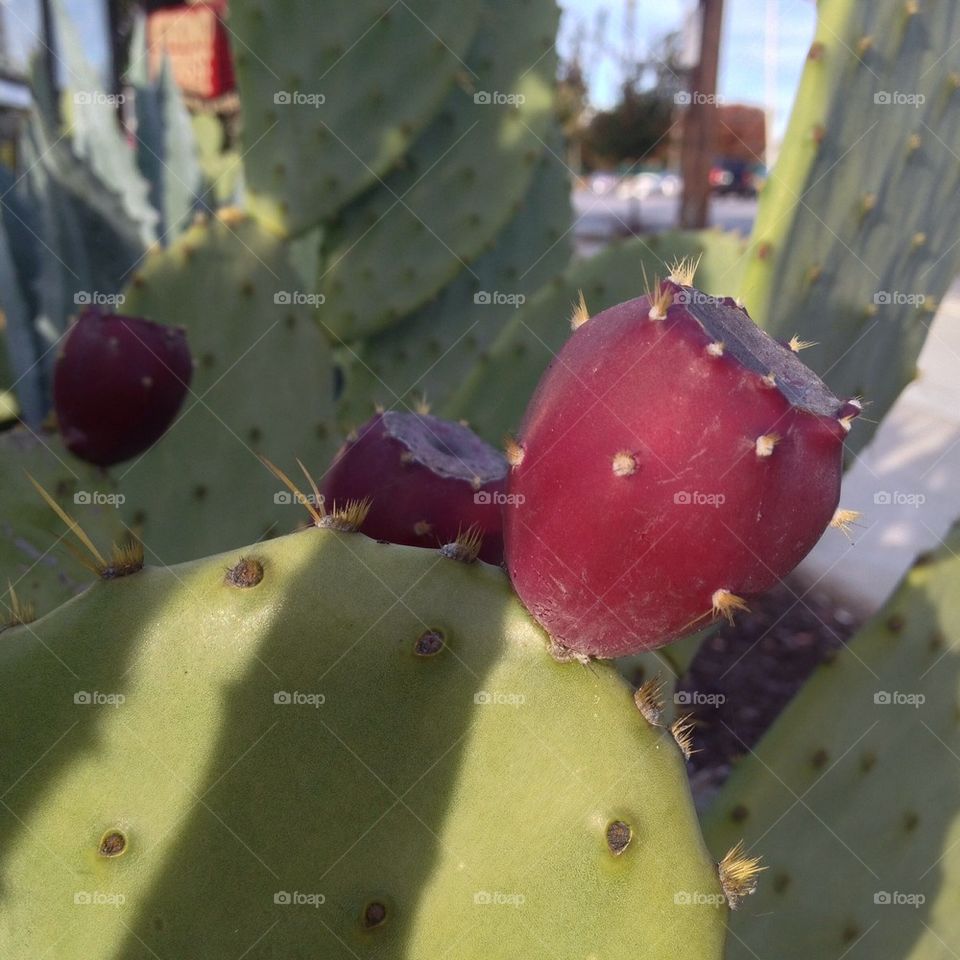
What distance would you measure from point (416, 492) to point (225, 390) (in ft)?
3.10

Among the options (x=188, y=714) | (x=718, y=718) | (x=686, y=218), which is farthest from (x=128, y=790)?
(x=686, y=218)

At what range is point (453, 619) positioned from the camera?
0.66m

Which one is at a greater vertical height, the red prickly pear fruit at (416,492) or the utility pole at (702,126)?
the red prickly pear fruit at (416,492)

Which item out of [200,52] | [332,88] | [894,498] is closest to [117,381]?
[332,88]

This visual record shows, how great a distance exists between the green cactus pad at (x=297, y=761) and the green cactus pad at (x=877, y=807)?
2.21ft

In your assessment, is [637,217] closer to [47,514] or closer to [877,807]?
[47,514]

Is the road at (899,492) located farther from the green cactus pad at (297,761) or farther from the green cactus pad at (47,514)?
the green cactus pad at (297,761)

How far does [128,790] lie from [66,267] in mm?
1937

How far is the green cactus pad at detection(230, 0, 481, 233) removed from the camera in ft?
6.61

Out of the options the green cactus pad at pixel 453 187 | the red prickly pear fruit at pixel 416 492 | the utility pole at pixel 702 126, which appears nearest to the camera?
the red prickly pear fruit at pixel 416 492

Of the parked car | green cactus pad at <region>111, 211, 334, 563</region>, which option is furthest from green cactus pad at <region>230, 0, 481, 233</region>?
the parked car

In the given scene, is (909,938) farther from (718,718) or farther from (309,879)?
(718,718)

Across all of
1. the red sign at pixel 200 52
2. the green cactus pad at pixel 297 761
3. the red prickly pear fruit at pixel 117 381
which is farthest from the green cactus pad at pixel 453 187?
the red sign at pixel 200 52

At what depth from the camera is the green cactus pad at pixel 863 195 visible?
1.19 meters
